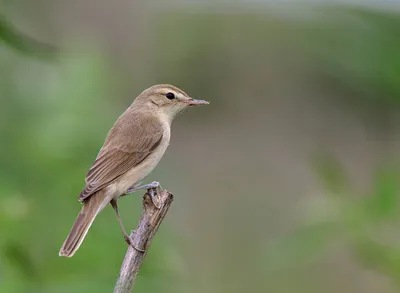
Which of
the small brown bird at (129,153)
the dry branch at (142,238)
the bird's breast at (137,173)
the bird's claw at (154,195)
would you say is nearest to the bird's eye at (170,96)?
the small brown bird at (129,153)

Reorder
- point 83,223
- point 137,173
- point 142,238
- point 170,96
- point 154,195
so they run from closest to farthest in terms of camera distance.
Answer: point 142,238
point 154,195
point 83,223
point 137,173
point 170,96

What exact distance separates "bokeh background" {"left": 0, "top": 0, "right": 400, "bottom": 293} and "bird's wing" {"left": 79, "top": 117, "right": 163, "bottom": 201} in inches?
9.8

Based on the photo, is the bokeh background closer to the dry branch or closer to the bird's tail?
the bird's tail

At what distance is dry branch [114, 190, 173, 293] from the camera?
2414 millimetres

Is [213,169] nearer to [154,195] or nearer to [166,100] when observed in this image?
[166,100]

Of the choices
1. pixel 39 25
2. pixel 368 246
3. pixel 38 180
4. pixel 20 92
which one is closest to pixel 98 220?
pixel 38 180

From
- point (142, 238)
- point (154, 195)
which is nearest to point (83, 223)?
point (154, 195)

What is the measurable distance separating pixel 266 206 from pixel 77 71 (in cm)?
338

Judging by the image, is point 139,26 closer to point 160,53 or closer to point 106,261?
point 160,53

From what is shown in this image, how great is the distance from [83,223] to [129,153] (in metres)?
0.61

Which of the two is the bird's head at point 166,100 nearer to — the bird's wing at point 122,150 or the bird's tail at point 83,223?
the bird's wing at point 122,150

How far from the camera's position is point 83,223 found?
3369 millimetres

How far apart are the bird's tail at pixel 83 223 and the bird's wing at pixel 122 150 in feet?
0.10

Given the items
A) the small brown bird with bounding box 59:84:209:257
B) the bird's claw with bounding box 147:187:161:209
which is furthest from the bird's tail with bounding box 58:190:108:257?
the bird's claw with bounding box 147:187:161:209
